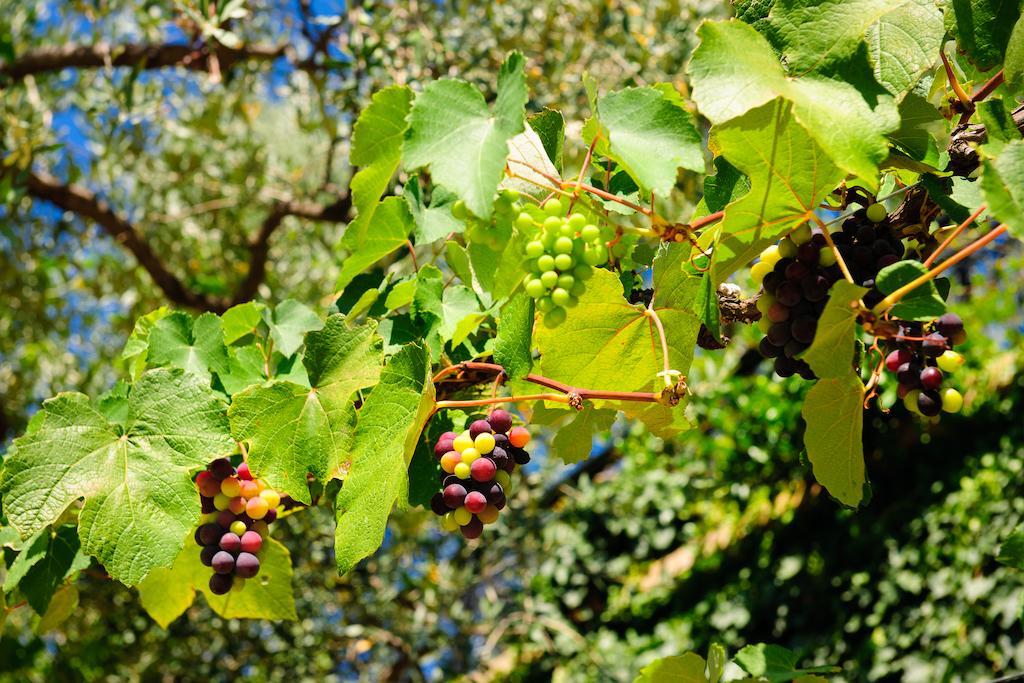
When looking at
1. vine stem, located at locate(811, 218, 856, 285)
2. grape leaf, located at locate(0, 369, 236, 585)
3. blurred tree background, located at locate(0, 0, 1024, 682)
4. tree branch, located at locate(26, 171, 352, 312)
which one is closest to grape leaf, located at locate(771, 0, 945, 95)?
vine stem, located at locate(811, 218, 856, 285)

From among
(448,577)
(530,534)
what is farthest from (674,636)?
(448,577)

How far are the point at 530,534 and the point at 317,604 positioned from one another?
1077 millimetres

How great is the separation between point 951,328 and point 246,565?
92 centimetres

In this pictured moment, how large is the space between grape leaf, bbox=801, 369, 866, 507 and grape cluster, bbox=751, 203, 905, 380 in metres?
0.03

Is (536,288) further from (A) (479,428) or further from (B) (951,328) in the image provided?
Answer: (B) (951,328)

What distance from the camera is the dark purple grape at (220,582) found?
1193mm

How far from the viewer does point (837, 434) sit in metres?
0.96

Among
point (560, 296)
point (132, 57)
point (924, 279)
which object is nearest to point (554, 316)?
point (560, 296)

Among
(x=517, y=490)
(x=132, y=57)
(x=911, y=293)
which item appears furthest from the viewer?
(x=517, y=490)

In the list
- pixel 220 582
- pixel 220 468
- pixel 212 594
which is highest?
pixel 220 468

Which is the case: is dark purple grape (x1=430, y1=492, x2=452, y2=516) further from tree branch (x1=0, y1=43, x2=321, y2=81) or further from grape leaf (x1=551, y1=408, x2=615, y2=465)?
tree branch (x1=0, y1=43, x2=321, y2=81)

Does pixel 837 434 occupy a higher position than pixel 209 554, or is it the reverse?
pixel 837 434

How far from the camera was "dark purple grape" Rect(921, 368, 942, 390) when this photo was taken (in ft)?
2.79

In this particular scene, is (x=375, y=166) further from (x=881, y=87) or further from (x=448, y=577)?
(x=448, y=577)
